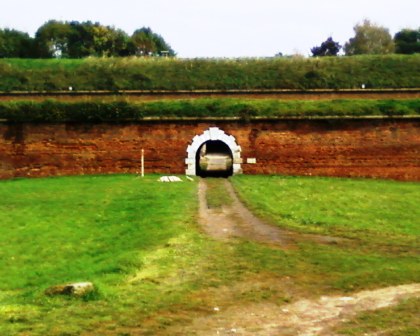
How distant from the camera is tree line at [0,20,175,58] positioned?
4112 centimetres

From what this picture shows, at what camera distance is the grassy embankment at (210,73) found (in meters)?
23.5

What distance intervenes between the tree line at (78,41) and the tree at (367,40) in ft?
45.1

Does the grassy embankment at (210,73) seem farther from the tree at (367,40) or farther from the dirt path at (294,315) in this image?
the tree at (367,40)

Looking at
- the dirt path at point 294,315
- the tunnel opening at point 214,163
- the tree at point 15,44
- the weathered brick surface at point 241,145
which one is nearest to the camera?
the dirt path at point 294,315

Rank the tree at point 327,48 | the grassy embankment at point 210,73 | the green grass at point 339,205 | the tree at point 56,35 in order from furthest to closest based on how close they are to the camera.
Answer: the tree at point 56,35
the tree at point 327,48
the grassy embankment at point 210,73
the green grass at point 339,205

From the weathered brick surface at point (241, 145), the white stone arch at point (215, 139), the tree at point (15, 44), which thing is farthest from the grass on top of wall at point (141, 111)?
the tree at point (15, 44)

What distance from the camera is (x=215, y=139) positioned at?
18797 millimetres

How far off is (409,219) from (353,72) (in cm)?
1378

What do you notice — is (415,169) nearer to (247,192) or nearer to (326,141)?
(326,141)

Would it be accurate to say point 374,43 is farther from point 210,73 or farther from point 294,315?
point 294,315

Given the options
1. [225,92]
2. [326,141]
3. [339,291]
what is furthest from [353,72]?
[339,291]

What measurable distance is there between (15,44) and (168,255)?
34.3 metres

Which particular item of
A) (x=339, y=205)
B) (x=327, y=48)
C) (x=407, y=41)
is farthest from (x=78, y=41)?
(x=339, y=205)

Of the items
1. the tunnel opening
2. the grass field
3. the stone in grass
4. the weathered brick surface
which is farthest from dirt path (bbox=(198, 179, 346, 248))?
the tunnel opening
